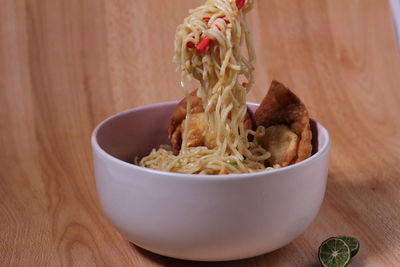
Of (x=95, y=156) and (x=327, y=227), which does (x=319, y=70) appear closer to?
(x=327, y=227)

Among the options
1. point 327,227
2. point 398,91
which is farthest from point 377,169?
point 398,91

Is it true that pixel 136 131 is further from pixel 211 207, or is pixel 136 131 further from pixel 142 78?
pixel 142 78

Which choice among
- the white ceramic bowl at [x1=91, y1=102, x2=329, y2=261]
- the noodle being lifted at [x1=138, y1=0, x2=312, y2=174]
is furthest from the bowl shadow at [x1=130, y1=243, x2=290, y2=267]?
the noodle being lifted at [x1=138, y1=0, x2=312, y2=174]

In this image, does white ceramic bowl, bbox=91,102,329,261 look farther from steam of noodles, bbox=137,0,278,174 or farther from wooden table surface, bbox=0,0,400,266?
wooden table surface, bbox=0,0,400,266

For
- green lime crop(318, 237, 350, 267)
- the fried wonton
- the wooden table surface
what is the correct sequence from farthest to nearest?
the wooden table surface
the fried wonton
green lime crop(318, 237, 350, 267)

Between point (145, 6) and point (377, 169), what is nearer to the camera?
point (377, 169)

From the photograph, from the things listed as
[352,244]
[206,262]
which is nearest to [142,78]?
[206,262]
